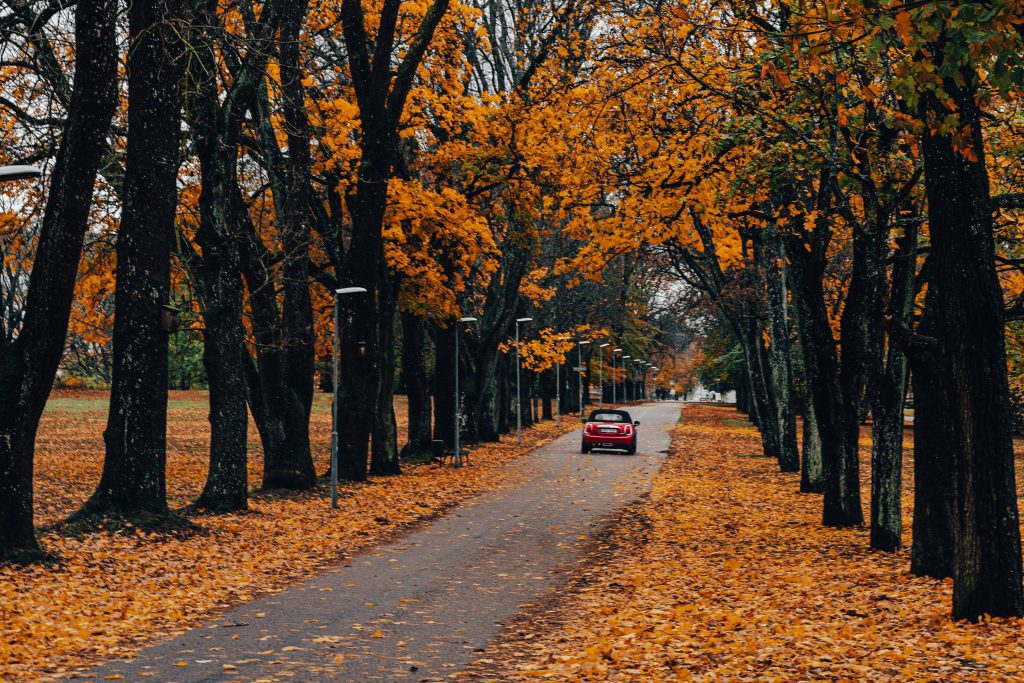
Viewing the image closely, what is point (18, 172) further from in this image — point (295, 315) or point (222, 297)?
point (295, 315)

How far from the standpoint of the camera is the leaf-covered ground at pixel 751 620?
897 centimetres

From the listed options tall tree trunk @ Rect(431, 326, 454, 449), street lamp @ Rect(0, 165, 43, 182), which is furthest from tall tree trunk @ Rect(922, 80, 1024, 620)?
tall tree trunk @ Rect(431, 326, 454, 449)

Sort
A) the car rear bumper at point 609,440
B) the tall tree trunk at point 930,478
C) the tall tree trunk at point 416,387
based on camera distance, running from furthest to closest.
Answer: the car rear bumper at point 609,440 → the tall tree trunk at point 416,387 → the tall tree trunk at point 930,478

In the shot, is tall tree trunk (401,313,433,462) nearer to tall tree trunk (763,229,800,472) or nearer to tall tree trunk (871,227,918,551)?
tall tree trunk (763,229,800,472)

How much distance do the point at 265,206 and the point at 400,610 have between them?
57.9ft

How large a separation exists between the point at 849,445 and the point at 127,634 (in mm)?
11574

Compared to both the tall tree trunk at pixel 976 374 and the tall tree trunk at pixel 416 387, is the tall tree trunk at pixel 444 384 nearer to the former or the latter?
the tall tree trunk at pixel 416 387

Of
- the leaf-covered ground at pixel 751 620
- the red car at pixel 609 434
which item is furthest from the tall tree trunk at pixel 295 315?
the red car at pixel 609 434

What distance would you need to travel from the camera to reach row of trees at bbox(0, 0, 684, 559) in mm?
13422

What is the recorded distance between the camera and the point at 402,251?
28.0 m

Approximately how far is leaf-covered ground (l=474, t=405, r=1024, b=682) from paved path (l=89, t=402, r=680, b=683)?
62 centimetres

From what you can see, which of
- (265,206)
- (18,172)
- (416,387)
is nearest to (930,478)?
(18,172)

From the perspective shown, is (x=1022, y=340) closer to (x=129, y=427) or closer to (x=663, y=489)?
(x=663, y=489)

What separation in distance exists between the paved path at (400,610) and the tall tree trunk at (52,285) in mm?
3375
